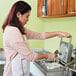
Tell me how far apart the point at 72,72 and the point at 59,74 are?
15cm

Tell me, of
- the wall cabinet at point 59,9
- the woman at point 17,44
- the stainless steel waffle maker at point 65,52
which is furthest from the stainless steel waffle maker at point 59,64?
the wall cabinet at point 59,9

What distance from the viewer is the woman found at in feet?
4.58

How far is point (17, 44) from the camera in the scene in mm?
1387

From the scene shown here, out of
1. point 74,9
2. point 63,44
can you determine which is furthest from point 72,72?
point 74,9

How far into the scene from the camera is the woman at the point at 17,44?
1.40 metres

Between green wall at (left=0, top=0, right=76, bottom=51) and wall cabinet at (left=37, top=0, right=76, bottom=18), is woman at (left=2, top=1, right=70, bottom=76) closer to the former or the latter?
wall cabinet at (left=37, top=0, right=76, bottom=18)

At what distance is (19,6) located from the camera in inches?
58.6

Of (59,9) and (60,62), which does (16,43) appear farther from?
(59,9)

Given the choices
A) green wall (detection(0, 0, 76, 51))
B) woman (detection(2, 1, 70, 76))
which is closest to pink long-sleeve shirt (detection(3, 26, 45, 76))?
woman (detection(2, 1, 70, 76))

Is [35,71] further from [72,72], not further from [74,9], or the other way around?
[74,9]

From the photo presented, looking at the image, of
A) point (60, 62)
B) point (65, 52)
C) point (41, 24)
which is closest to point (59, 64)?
point (60, 62)

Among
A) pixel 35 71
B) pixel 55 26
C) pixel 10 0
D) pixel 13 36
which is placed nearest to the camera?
pixel 13 36

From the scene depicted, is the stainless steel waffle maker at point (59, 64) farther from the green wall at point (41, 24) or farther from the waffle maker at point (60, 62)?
the green wall at point (41, 24)

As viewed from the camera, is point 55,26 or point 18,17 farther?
point 55,26
